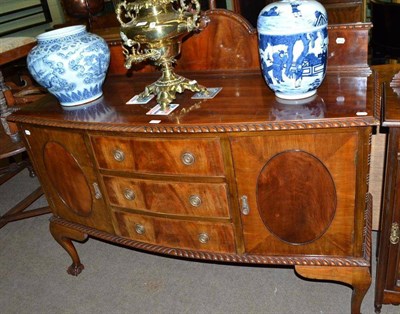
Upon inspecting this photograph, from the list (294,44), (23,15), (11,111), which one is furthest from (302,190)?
(23,15)

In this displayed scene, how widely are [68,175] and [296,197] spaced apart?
961mm

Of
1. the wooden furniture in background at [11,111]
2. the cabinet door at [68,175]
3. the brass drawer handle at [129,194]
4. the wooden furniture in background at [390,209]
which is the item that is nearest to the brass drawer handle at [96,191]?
the cabinet door at [68,175]

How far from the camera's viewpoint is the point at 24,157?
133 inches

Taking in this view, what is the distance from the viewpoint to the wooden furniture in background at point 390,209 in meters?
1.27

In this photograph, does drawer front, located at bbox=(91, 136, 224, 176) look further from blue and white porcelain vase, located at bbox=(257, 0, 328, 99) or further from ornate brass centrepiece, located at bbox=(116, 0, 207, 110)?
blue and white porcelain vase, located at bbox=(257, 0, 328, 99)

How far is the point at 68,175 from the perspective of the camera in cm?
174

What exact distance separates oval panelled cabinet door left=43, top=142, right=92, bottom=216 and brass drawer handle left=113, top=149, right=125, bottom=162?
0.24 metres

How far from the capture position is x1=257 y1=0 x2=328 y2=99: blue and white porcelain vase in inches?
48.5

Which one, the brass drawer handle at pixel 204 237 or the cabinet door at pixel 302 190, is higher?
the cabinet door at pixel 302 190

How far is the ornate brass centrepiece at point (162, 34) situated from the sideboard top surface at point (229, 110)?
0.18ft

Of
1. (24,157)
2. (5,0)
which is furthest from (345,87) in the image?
(5,0)

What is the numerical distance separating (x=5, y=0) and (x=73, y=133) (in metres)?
2.99

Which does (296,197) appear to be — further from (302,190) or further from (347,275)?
(347,275)

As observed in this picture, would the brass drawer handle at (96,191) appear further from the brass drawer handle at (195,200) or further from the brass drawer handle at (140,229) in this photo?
the brass drawer handle at (195,200)
